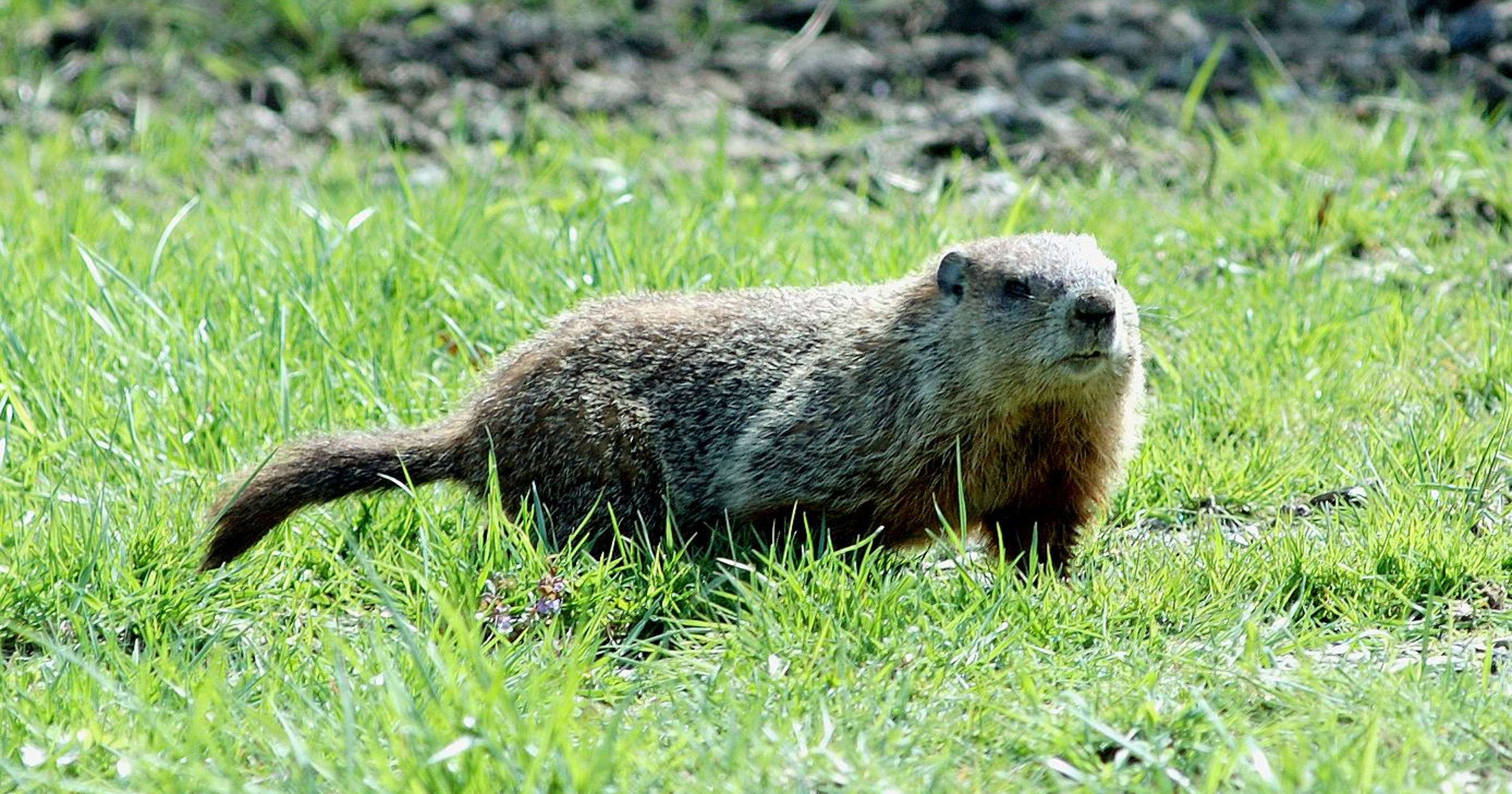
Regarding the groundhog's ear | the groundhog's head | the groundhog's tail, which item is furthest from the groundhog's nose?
the groundhog's tail

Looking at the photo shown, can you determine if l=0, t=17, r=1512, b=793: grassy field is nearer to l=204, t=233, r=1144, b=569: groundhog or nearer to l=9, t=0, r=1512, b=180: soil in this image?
l=204, t=233, r=1144, b=569: groundhog

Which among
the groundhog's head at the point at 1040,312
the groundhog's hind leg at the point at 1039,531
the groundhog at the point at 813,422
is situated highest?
the groundhog's head at the point at 1040,312

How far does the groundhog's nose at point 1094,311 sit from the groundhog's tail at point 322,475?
1.49 metres

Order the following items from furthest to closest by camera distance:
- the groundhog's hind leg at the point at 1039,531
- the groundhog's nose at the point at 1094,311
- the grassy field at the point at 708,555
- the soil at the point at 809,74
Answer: the soil at the point at 809,74 → the groundhog's hind leg at the point at 1039,531 → the groundhog's nose at the point at 1094,311 → the grassy field at the point at 708,555

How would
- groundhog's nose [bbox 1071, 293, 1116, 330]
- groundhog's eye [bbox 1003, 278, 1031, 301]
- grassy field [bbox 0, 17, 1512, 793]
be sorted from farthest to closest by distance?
groundhog's eye [bbox 1003, 278, 1031, 301]
groundhog's nose [bbox 1071, 293, 1116, 330]
grassy field [bbox 0, 17, 1512, 793]

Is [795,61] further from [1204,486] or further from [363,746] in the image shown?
[363,746]

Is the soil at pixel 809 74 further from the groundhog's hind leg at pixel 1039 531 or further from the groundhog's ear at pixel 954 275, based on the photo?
the groundhog's hind leg at pixel 1039 531

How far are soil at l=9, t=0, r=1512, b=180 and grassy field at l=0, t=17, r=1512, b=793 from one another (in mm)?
362

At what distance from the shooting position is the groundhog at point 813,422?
13.1ft

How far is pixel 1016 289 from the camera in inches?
158

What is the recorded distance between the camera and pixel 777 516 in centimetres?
423

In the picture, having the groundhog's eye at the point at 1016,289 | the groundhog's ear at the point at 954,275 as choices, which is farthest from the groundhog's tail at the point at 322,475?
the groundhog's eye at the point at 1016,289

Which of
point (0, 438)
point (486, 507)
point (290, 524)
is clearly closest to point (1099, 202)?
point (486, 507)

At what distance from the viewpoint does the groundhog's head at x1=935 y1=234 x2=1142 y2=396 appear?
12.6ft
